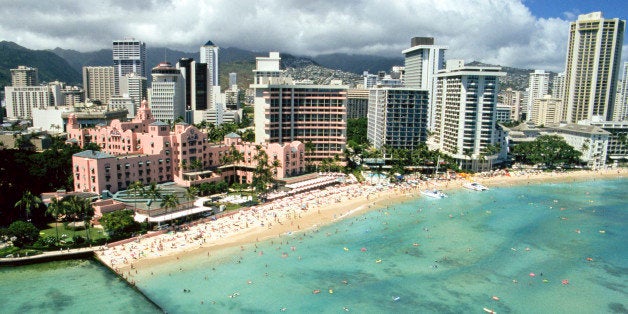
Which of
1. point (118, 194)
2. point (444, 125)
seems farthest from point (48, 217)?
point (444, 125)

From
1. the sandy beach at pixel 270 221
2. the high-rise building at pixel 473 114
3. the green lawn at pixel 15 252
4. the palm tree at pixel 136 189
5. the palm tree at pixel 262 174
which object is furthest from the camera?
the high-rise building at pixel 473 114

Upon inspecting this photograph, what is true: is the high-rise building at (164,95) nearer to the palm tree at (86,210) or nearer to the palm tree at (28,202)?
the palm tree at (28,202)

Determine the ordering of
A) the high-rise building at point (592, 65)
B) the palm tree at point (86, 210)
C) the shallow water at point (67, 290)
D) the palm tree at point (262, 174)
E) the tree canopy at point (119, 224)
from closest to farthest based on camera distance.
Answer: the shallow water at point (67, 290)
the tree canopy at point (119, 224)
the palm tree at point (86, 210)
the palm tree at point (262, 174)
the high-rise building at point (592, 65)

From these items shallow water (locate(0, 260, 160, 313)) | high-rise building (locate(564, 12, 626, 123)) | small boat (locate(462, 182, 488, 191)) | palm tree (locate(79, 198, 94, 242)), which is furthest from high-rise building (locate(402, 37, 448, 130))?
shallow water (locate(0, 260, 160, 313))

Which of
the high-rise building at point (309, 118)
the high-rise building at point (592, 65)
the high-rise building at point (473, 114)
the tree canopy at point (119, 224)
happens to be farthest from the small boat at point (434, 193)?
the high-rise building at point (592, 65)

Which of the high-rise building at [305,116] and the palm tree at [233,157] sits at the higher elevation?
the high-rise building at [305,116]

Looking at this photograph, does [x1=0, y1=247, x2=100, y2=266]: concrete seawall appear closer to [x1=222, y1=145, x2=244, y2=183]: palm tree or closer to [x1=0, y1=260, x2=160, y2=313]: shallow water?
[x1=0, y1=260, x2=160, y2=313]: shallow water

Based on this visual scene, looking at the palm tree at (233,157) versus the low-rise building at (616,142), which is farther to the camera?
the low-rise building at (616,142)
